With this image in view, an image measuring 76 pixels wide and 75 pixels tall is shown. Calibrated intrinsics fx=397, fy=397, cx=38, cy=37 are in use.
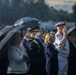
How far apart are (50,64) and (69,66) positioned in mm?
679

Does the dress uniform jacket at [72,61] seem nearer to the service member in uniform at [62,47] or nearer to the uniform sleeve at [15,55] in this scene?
the service member in uniform at [62,47]

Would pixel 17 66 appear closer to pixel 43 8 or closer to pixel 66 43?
pixel 66 43

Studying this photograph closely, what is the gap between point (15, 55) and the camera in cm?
656

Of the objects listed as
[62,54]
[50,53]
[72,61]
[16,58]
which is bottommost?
[72,61]

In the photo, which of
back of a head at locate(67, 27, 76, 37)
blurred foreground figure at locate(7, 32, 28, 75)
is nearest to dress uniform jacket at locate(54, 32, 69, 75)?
back of a head at locate(67, 27, 76, 37)

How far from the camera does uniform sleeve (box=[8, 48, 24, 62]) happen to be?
21.4 feet

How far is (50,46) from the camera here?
7426 millimetres

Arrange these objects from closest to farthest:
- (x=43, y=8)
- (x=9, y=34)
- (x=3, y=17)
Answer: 1. (x=9, y=34)
2. (x=3, y=17)
3. (x=43, y=8)

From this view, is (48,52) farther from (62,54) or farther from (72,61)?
(72,61)

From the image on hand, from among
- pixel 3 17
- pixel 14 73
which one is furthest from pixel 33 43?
pixel 3 17

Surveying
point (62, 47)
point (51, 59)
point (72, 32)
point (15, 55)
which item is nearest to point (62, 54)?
point (62, 47)

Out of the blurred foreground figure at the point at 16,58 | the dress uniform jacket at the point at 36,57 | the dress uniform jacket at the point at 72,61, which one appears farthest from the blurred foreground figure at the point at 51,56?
the blurred foreground figure at the point at 16,58

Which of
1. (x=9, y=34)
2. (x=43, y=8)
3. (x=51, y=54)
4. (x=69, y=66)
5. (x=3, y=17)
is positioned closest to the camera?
(x=9, y=34)

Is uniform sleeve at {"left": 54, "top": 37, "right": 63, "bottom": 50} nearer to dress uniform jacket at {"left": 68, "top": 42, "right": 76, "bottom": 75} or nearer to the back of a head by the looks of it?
dress uniform jacket at {"left": 68, "top": 42, "right": 76, "bottom": 75}
